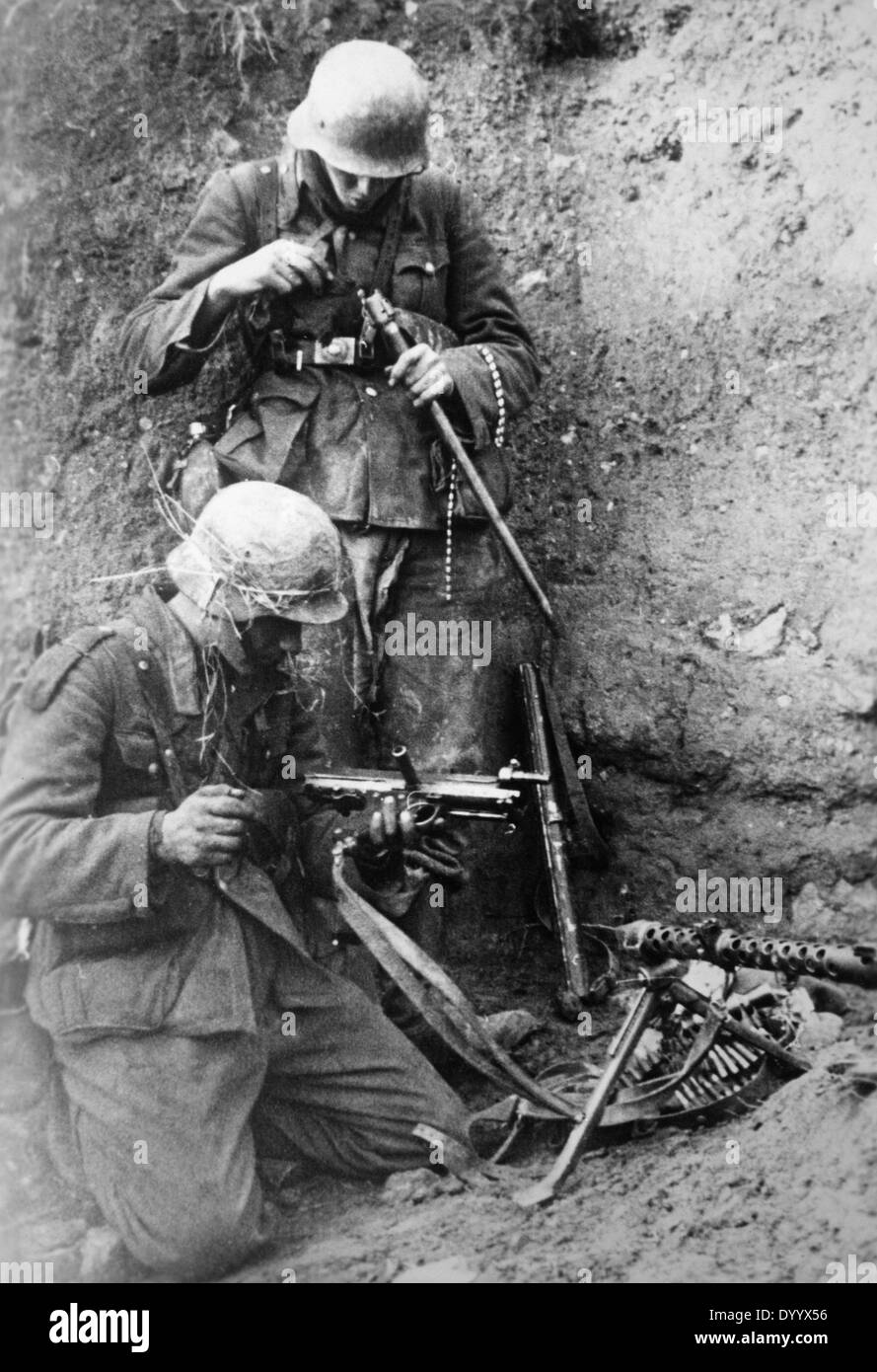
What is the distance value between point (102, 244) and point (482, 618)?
1.61m

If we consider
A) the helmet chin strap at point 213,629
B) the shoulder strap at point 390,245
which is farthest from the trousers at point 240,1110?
the shoulder strap at point 390,245

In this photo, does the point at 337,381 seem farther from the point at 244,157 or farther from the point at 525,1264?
the point at 525,1264

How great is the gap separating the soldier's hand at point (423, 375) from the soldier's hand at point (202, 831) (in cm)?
132

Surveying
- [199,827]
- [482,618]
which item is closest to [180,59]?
[482,618]

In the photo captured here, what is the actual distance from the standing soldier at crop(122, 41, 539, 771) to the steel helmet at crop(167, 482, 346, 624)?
52 centimetres

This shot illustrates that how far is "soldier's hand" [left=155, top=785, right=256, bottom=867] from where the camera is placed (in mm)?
4156

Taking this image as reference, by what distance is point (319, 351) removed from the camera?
4910mm

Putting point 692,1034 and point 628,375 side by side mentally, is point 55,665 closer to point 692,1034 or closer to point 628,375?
point 692,1034

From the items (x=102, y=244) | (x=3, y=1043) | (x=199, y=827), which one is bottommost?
(x=3, y=1043)

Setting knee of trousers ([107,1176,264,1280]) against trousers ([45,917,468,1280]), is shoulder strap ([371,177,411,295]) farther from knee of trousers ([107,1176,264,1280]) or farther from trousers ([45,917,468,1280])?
knee of trousers ([107,1176,264,1280])

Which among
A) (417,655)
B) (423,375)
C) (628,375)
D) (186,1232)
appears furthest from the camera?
(628,375)

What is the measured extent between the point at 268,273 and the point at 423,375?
0.49m

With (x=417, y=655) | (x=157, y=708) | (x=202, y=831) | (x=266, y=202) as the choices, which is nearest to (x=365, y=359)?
(x=266, y=202)

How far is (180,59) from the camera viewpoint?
540cm
